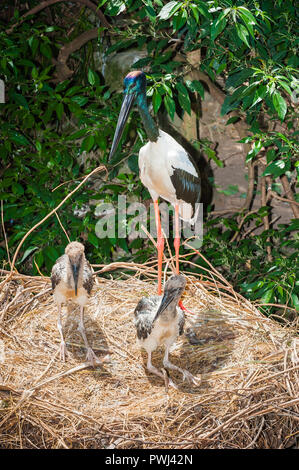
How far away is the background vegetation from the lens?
3.35m

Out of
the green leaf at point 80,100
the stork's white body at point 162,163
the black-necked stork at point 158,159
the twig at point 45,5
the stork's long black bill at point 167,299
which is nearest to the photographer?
the stork's long black bill at point 167,299

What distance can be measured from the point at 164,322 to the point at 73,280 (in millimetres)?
525

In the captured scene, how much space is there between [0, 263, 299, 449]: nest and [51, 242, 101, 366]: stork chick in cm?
7

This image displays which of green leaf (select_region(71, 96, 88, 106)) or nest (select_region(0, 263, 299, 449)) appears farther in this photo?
green leaf (select_region(71, 96, 88, 106))

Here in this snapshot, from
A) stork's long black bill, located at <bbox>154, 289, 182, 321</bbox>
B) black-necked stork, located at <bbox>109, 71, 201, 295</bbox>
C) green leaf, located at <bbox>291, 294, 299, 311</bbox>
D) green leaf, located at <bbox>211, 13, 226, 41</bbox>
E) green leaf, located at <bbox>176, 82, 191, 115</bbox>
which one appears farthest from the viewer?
green leaf, located at <bbox>176, 82, 191, 115</bbox>

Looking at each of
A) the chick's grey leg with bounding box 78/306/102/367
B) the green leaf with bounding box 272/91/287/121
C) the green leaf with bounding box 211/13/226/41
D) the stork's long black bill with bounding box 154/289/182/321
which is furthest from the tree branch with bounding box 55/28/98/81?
the stork's long black bill with bounding box 154/289/182/321

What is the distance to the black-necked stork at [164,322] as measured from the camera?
8.75ft

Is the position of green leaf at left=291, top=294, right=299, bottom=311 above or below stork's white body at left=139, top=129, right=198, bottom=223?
below

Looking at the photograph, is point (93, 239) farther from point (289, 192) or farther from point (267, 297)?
point (289, 192)

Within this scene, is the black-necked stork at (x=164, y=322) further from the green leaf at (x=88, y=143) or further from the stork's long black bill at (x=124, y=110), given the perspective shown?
the green leaf at (x=88, y=143)

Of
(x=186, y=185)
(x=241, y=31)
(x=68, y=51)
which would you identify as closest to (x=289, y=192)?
(x=186, y=185)

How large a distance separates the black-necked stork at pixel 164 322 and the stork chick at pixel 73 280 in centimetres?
30

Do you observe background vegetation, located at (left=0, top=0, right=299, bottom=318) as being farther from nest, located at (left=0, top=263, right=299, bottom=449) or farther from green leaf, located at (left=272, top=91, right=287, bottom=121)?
nest, located at (left=0, top=263, right=299, bottom=449)

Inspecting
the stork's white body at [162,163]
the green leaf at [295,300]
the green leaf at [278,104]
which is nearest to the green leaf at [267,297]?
the green leaf at [295,300]
